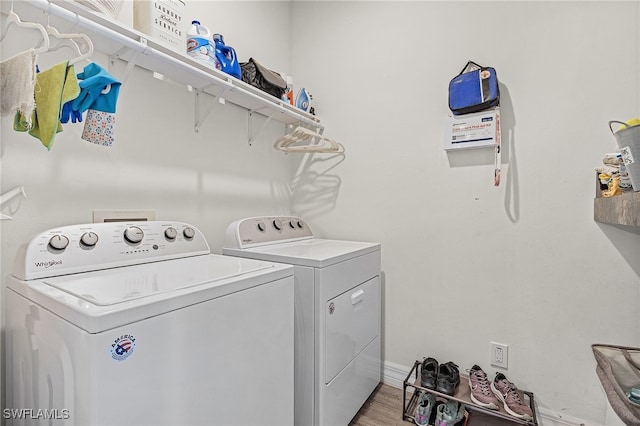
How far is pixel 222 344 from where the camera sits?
853 mm

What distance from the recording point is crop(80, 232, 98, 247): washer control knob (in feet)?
3.30

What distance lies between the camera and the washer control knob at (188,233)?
1308 mm

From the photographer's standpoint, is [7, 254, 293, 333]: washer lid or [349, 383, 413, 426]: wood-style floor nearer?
[7, 254, 293, 333]: washer lid

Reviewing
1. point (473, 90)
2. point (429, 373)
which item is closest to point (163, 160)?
point (473, 90)

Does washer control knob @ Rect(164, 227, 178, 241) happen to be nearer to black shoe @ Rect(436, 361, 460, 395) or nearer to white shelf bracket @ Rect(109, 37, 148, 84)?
white shelf bracket @ Rect(109, 37, 148, 84)

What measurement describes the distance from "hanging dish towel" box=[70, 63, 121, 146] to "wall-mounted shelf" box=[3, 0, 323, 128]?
0.76 feet

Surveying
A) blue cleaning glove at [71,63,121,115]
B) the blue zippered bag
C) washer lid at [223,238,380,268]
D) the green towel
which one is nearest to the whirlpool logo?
the green towel

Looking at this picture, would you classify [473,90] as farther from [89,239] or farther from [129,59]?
[89,239]

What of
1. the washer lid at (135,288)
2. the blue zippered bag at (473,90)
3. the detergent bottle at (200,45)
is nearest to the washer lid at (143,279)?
the washer lid at (135,288)

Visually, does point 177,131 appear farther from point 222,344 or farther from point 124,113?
point 222,344

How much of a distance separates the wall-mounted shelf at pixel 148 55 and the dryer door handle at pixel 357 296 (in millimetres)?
1098

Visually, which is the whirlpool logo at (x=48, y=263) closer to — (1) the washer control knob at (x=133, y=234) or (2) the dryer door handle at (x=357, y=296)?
(1) the washer control knob at (x=133, y=234)

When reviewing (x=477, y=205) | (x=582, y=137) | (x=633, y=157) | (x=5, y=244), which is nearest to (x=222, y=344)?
(x=5, y=244)

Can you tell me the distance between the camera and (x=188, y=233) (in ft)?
4.32
